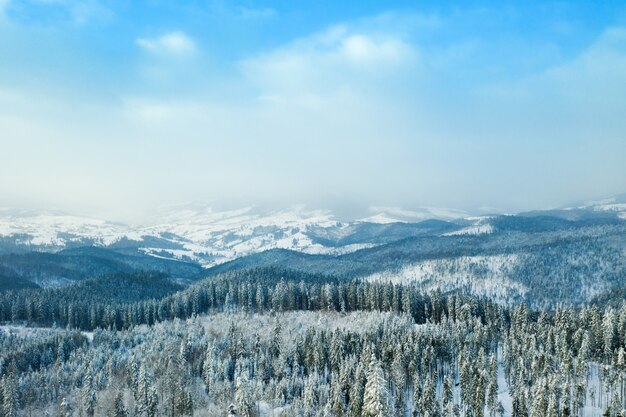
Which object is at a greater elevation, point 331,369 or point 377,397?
point 377,397

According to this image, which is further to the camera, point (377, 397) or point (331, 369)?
point (331, 369)

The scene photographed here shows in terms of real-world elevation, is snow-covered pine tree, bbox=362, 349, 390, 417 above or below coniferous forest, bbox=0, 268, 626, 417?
above

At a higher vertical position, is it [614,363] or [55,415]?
[614,363]

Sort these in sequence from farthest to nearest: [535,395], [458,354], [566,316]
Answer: [566,316], [458,354], [535,395]

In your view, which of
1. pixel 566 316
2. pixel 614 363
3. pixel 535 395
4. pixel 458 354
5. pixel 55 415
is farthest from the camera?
pixel 566 316

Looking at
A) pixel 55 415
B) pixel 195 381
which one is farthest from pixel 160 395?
pixel 55 415

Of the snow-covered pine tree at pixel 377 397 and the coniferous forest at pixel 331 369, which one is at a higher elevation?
the snow-covered pine tree at pixel 377 397

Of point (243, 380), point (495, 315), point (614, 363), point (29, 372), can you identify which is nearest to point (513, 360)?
point (614, 363)

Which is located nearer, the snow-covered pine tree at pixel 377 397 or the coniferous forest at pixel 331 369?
the snow-covered pine tree at pixel 377 397

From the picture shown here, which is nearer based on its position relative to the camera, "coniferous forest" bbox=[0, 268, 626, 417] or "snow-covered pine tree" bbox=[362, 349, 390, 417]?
"snow-covered pine tree" bbox=[362, 349, 390, 417]

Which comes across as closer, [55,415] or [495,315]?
[55,415]

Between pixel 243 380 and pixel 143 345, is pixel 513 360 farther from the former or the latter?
pixel 143 345
